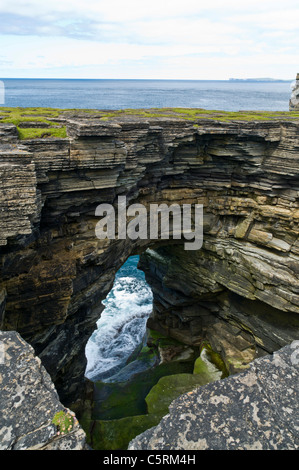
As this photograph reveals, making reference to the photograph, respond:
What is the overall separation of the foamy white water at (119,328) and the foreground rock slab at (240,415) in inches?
919

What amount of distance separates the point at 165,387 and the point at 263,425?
58.6ft

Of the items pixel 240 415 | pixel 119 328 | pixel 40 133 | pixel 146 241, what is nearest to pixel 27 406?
pixel 240 415

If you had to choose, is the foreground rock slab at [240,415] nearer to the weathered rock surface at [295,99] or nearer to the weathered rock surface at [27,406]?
the weathered rock surface at [27,406]

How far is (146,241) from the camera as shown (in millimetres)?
20203

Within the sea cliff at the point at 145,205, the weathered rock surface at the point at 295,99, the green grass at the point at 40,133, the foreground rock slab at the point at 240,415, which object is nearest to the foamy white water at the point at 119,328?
the sea cliff at the point at 145,205

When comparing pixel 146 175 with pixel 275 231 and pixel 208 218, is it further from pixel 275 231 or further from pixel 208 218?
pixel 275 231

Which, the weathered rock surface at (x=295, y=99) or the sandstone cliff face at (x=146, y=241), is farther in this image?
the weathered rock surface at (x=295, y=99)

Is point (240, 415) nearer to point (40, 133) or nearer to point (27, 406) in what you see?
point (27, 406)

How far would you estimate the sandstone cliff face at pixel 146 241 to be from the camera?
13375 millimetres

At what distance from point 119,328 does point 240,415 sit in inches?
1199

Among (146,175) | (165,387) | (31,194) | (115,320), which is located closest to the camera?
(31,194)

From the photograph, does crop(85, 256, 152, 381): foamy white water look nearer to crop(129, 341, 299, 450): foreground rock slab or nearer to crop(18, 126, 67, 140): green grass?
crop(18, 126, 67, 140): green grass

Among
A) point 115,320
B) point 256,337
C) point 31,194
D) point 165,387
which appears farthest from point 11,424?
point 115,320

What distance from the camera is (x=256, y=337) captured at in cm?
2119
